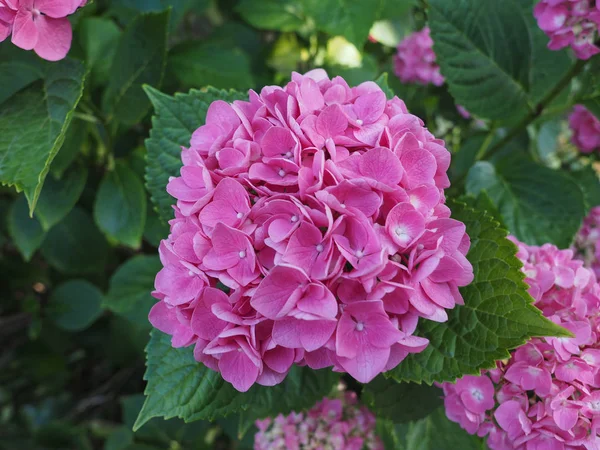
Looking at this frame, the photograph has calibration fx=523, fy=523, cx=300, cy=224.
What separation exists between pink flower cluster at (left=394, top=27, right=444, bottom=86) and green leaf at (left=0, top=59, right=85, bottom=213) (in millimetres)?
960

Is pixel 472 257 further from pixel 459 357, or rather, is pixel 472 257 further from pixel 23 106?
pixel 23 106

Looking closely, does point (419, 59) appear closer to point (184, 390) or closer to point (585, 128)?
point (585, 128)

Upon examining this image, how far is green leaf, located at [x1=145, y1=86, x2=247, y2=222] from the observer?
33.8 inches

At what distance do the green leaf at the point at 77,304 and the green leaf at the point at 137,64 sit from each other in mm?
665

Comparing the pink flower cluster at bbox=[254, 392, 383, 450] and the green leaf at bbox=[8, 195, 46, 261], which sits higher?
the pink flower cluster at bbox=[254, 392, 383, 450]

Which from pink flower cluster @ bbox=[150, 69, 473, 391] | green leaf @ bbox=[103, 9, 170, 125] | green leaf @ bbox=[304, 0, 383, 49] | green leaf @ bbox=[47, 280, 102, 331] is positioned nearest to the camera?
pink flower cluster @ bbox=[150, 69, 473, 391]

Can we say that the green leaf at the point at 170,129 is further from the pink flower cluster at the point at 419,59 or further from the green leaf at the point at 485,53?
the pink flower cluster at the point at 419,59

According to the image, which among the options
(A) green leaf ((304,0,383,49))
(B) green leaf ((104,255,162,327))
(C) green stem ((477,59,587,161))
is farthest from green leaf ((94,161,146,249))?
(C) green stem ((477,59,587,161))

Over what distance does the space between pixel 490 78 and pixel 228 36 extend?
0.81 metres

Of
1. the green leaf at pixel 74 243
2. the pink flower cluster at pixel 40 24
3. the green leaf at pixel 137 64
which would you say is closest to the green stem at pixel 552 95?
the green leaf at pixel 137 64

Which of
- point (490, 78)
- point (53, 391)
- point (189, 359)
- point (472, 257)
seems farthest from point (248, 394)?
point (53, 391)

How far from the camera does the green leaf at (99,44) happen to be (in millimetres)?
1232

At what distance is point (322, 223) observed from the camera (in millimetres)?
575

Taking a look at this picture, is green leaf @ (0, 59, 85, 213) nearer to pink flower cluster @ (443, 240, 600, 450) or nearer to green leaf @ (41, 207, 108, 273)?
green leaf @ (41, 207, 108, 273)
